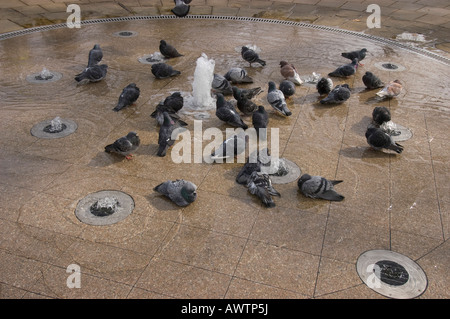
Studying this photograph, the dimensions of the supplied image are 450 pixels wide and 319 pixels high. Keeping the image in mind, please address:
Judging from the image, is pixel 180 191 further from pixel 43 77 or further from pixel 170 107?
pixel 43 77

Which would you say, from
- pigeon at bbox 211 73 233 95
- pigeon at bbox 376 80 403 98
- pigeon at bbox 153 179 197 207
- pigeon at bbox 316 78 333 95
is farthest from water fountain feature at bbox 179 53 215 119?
pigeon at bbox 376 80 403 98

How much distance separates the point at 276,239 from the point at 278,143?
2668mm

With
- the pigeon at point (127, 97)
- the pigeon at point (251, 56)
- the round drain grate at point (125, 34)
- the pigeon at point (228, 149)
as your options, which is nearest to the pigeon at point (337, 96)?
the pigeon at point (251, 56)

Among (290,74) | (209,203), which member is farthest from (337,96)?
(209,203)

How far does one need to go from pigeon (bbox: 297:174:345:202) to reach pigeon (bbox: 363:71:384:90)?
15.2ft

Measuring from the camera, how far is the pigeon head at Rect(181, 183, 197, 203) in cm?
614

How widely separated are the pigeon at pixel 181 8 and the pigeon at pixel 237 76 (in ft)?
18.7

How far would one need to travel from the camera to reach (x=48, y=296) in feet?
15.7

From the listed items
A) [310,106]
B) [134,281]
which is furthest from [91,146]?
[310,106]

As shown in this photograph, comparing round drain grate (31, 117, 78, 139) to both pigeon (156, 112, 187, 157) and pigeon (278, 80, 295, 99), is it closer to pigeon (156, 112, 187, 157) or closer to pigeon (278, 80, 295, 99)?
pigeon (156, 112, 187, 157)

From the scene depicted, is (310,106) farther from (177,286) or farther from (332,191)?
(177,286)

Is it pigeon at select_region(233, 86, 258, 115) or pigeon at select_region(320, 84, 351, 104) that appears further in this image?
pigeon at select_region(320, 84, 351, 104)

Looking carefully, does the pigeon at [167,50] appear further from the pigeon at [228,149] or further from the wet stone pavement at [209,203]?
the pigeon at [228,149]

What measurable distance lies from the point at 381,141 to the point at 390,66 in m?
5.22
